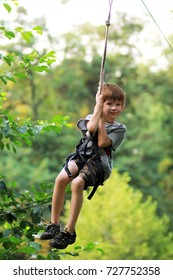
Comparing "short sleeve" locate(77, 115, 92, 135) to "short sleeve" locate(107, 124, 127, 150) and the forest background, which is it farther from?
the forest background

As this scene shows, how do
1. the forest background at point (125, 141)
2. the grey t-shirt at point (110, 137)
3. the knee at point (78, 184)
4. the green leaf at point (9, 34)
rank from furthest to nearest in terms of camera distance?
the forest background at point (125, 141), the green leaf at point (9, 34), the grey t-shirt at point (110, 137), the knee at point (78, 184)

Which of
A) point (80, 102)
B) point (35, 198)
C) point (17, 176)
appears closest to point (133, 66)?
point (80, 102)

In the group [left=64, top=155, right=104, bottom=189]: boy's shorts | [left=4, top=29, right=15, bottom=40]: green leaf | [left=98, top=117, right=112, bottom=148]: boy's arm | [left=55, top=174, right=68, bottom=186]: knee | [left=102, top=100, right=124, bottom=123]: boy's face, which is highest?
[left=4, top=29, right=15, bottom=40]: green leaf

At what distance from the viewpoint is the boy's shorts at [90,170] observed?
3422 mm

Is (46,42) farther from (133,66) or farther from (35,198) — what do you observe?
(35,198)

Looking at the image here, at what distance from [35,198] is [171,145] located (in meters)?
17.9

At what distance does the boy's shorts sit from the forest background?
13580 mm

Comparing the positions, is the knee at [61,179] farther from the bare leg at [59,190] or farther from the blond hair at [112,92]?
the blond hair at [112,92]

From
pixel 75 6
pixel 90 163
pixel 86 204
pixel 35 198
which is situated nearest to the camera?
pixel 90 163

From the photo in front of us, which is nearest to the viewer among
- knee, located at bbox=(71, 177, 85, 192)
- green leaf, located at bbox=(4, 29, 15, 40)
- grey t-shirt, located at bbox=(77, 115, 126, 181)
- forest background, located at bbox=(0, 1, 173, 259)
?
knee, located at bbox=(71, 177, 85, 192)

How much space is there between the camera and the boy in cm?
341

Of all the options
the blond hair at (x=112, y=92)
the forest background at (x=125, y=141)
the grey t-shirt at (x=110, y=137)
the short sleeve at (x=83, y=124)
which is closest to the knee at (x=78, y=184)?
the grey t-shirt at (x=110, y=137)

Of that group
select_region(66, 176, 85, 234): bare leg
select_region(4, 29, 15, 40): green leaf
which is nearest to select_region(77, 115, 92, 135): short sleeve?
select_region(66, 176, 85, 234): bare leg

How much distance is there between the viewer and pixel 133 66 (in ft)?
75.5
